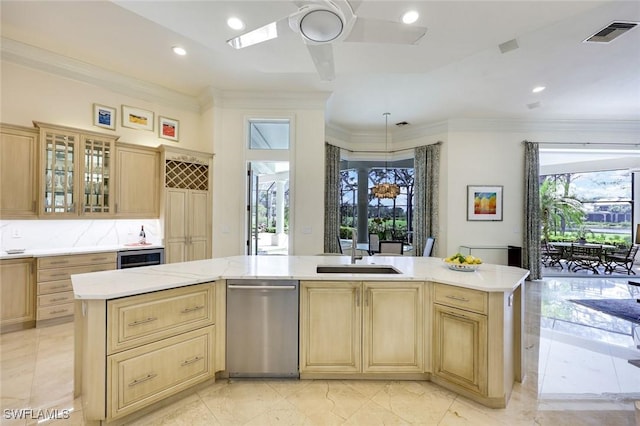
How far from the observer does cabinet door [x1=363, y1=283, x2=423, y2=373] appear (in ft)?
7.47

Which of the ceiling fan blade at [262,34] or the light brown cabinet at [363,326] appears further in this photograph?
the light brown cabinet at [363,326]

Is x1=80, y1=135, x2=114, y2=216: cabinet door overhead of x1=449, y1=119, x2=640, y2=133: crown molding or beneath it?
beneath

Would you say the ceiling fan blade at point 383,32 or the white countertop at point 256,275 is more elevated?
the ceiling fan blade at point 383,32

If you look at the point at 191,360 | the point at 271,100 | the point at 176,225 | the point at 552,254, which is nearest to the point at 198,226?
the point at 176,225

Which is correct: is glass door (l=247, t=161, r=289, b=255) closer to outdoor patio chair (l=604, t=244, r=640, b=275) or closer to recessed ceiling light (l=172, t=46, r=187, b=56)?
recessed ceiling light (l=172, t=46, r=187, b=56)

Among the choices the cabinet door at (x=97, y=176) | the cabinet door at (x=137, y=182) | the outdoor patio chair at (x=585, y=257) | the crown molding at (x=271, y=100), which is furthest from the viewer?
the outdoor patio chair at (x=585, y=257)

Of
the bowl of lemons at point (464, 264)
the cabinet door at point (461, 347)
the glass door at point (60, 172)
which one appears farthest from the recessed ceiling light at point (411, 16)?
the glass door at point (60, 172)

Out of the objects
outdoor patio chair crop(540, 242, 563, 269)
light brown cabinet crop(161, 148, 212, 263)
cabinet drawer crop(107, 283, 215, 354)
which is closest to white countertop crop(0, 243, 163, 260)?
light brown cabinet crop(161, 148, 212, 263)

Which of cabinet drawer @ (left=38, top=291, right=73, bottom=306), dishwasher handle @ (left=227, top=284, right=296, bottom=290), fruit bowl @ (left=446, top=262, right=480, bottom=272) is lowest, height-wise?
cabinet drawer @ (left=38, top=291, right=73, bottom=306)

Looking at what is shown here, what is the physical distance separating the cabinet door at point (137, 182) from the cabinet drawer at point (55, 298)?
A: 3.78 feet

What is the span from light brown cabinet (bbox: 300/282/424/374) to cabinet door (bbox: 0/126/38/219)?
3585 millimetres

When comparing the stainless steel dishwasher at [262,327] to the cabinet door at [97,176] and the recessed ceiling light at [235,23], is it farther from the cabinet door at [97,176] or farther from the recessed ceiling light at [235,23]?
the cabinet door at [97,176]

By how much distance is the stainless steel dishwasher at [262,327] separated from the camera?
227 centimetres

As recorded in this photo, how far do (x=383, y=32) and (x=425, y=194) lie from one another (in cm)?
468
